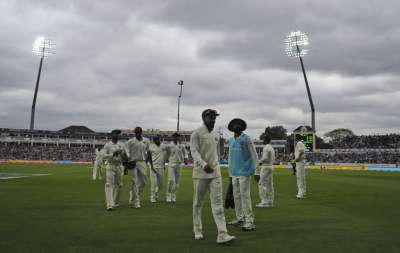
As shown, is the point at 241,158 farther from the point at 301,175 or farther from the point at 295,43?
the point at 295,43

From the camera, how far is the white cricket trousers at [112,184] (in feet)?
32.0

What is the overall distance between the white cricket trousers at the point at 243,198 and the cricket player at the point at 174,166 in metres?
4.46

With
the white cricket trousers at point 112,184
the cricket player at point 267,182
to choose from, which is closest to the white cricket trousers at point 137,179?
the white cricket trousers at point 112,184

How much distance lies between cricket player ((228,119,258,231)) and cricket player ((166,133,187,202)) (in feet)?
14.4

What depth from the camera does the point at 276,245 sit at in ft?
19.2

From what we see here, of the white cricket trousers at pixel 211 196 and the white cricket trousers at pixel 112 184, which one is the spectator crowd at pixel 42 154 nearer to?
the white cricket trousers at pixel 112 184

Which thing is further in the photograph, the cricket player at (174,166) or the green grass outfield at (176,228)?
the cricket player at (174,166)

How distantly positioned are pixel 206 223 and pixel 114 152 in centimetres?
372

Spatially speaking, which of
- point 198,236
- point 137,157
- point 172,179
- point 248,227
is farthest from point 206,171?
point 172,179

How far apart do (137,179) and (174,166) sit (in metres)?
1.84

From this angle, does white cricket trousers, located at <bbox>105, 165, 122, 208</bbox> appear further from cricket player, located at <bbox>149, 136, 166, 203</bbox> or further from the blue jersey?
the blue jersey

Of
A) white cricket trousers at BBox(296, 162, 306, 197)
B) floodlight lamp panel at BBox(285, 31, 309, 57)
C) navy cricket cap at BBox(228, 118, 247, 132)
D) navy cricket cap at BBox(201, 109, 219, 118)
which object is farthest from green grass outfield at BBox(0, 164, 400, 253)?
floodlight lamp panel at BBox(285, 31, 309, 57)

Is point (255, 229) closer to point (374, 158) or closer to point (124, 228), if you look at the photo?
point (124, 228)

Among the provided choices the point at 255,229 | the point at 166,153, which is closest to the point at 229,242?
the point at 255,229
